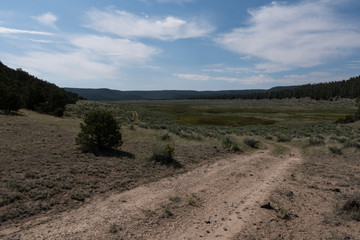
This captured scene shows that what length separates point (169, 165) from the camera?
42.9 ft

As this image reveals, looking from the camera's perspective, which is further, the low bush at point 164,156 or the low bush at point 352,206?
the low bush at point 164,156

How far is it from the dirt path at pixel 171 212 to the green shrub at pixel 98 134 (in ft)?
17.9

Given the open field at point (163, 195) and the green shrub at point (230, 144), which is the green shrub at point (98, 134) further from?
the green shrub at point (230, 144)

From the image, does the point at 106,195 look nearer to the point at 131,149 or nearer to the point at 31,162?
the point at 31,162

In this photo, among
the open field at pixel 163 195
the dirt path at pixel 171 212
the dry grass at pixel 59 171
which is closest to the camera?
the dirt path at pixel 171 212

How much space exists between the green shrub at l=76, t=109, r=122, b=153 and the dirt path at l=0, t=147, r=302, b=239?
5465 mm

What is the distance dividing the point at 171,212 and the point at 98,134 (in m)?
8.39

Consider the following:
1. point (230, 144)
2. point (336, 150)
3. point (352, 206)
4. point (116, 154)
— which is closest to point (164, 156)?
point (116, 154)

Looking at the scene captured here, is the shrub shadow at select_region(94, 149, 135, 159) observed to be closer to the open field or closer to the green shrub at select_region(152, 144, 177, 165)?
the open field

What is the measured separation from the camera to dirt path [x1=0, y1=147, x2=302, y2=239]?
6.20m

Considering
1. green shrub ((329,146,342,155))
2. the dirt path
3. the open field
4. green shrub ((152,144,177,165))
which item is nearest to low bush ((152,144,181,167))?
green shrub ((152,144,177,165))

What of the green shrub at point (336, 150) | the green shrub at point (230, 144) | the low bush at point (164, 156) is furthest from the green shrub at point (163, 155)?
the green shrub at point (336, 150)

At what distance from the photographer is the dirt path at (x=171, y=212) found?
6.20m

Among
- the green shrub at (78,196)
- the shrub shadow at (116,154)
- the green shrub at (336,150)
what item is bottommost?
A: the green shrub at (336,150)
